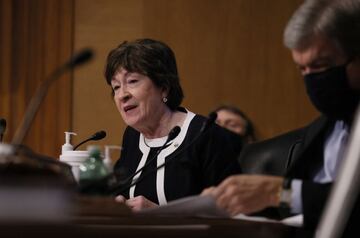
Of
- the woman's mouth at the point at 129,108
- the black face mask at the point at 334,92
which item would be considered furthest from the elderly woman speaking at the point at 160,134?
the black face mask at the point at 334,92

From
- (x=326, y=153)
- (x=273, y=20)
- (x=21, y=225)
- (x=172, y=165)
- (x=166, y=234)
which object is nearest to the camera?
(x=21, y=225)

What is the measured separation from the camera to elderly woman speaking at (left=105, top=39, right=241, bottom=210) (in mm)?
3771

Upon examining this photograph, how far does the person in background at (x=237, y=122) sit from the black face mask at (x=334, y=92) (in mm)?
3538

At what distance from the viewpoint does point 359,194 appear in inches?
101

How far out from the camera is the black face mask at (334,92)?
2.69 meters

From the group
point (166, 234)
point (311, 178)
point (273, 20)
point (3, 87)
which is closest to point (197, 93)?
point (273, 20)

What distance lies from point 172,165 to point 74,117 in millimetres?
2888

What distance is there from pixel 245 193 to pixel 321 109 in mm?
391

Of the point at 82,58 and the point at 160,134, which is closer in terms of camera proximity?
the point at 82,58

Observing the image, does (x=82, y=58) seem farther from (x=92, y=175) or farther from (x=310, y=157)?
(x=310, y=157)

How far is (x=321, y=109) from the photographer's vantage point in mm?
2770

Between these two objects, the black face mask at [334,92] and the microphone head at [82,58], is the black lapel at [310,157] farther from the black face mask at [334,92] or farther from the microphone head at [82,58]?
the microphone head at [82,58]

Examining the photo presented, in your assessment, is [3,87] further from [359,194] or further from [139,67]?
[359,194]

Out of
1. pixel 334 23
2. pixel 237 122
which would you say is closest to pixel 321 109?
pixel 334 23
